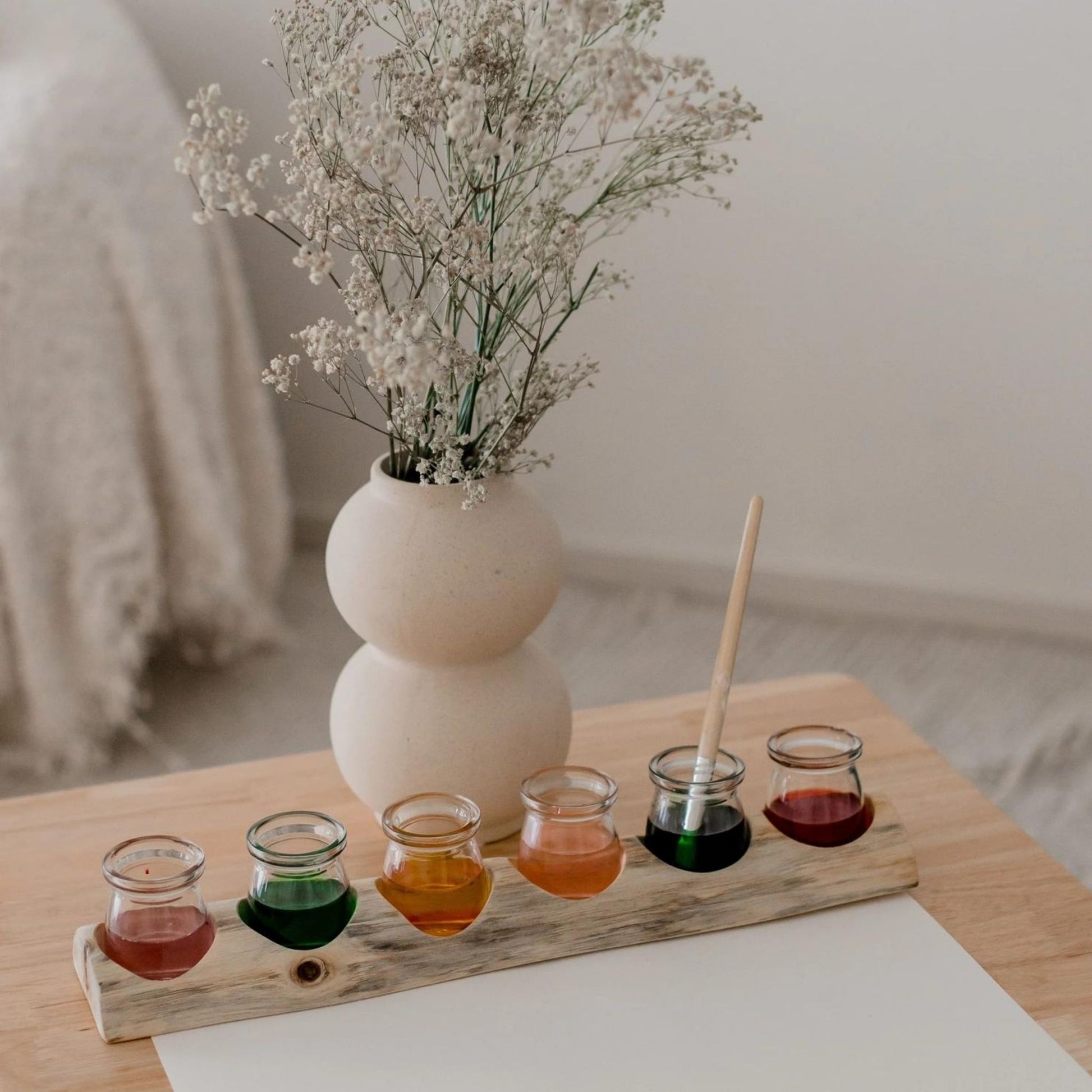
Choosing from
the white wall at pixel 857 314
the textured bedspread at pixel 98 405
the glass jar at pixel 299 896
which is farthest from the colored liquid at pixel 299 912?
the white wall at pixel 857 314

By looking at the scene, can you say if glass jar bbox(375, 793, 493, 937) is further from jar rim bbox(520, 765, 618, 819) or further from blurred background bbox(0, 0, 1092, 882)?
blurred background bbox(0, 0, 1092, 882)

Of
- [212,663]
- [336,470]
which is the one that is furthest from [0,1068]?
[336,470]

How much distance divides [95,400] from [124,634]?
26cm

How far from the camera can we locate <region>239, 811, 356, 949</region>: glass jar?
2.12 feet

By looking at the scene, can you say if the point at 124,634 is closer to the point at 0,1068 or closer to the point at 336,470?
the point at 336,470

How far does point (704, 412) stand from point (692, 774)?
147 centimetres

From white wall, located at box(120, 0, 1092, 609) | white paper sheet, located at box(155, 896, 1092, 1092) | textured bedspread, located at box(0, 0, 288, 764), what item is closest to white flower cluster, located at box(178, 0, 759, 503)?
white paper sheet, located at box(155, 896, 1092, 1092)

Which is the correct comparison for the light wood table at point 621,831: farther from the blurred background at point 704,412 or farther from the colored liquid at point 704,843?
the blurred background at point 704,412

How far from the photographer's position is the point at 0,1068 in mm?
621

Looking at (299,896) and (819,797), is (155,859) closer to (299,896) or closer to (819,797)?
(299,896)

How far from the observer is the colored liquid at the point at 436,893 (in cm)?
67

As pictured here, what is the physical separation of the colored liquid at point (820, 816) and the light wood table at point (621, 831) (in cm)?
5

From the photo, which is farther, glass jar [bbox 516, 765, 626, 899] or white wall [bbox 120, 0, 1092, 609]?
white wall [bbox 120, 0, 1092, 609]

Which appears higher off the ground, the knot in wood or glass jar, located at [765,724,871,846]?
glass jar, located at [765,724,871,846]
